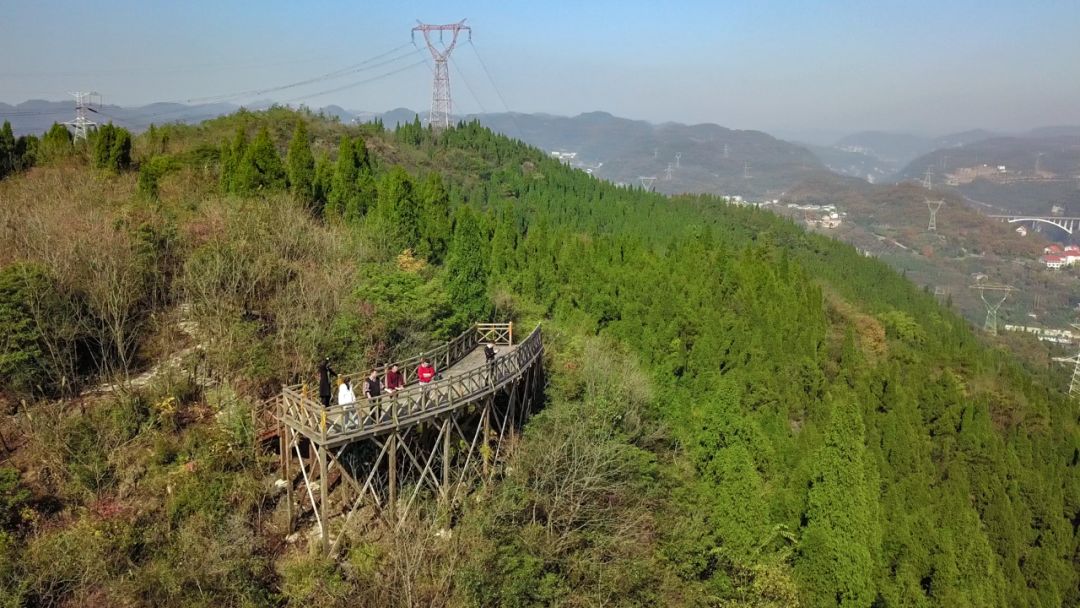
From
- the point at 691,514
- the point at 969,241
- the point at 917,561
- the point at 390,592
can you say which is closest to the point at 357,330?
the point at 390,592

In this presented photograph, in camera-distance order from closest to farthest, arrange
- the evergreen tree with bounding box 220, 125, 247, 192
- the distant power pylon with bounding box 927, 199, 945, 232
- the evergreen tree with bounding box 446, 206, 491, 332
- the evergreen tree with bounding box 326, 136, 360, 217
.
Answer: the evergreen tree with bounding box 446, 206, 491, 332 < the evergreen tree with bounding box 220, 125, 247, 192 < the evergreen tree with bounding box 326, 136, 360, 217 < the distant power pylon with bounding box 927, 199, 945, 232

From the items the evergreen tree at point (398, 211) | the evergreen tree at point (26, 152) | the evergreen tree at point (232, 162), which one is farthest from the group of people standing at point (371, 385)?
the evergreen tree at point (26, 152)

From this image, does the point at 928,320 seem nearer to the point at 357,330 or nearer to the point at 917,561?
the point at 917,561

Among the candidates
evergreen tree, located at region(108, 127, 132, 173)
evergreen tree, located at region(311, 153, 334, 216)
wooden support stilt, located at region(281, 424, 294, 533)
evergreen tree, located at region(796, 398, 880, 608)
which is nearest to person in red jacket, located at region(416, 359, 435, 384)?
wooden support stilt, located at region(281, 424, 294, 533)

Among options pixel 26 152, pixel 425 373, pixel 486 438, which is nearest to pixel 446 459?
pixel 486 438

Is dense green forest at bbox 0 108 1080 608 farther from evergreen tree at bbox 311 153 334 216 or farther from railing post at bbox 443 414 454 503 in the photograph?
railing post at bbox 443 414 454 503
